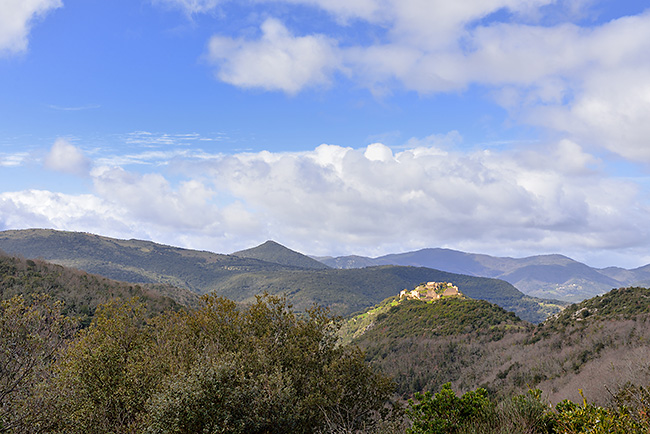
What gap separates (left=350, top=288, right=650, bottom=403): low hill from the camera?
35875mm

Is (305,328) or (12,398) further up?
(305,328)

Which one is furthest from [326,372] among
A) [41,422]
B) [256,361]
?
[41,422]

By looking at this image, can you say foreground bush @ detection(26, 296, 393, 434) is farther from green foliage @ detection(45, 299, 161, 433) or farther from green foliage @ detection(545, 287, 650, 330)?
green foliage @ detection(545, 287, 650, 330)

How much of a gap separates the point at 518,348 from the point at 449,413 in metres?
56.0

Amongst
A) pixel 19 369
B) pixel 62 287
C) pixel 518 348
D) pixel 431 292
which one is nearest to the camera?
pixel 19 369

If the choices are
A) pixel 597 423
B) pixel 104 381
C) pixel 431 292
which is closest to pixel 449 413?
pixel 597 423

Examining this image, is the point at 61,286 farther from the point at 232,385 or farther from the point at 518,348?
the point at 518,348

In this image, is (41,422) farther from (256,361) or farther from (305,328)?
(305,328)

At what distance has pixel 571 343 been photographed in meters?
50.6

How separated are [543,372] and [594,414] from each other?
42.5m

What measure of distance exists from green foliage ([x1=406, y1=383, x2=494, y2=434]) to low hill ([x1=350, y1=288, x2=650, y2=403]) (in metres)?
12.3

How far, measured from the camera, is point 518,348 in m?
59.5

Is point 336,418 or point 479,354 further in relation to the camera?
point 479,354

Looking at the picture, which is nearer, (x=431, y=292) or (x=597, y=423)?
(x=597, y=423)
